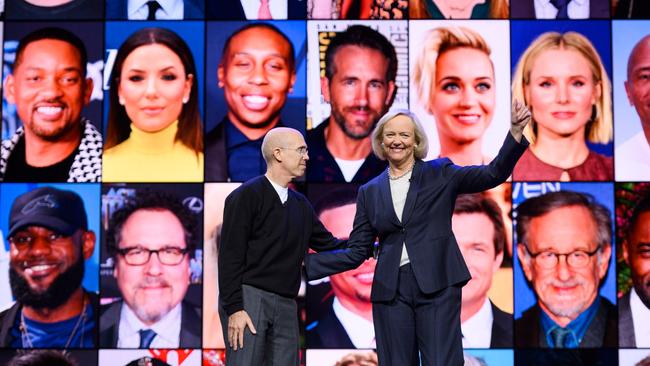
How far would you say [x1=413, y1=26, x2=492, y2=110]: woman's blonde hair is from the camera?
Result: 214 inches

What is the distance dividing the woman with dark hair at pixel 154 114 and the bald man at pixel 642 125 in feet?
8.84

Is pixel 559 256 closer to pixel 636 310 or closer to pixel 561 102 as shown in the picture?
pixel 636 310

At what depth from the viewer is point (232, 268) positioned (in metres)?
3.53

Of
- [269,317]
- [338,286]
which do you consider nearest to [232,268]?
[269,317]

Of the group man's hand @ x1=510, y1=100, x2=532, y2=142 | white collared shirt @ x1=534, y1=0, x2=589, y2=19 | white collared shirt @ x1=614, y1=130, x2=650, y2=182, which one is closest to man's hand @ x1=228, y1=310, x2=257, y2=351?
man's hand @ x1=510, y1=100, x2=532, y2=142

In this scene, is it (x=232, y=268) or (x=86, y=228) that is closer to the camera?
(x=232, y=268)

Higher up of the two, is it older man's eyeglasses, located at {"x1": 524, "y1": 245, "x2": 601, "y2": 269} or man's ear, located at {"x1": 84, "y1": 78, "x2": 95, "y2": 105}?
man's ear, located at {"x1": 84, "y1": 78, "x2": 95, "y2": 105}

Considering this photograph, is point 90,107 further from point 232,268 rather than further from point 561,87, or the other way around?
point 561,87

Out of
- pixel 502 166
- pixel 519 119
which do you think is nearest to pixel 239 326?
pixel 502 166

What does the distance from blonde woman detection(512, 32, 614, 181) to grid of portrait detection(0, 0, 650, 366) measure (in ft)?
0.04

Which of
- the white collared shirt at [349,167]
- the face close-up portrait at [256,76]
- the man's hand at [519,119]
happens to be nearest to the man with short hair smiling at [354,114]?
the white collared shirt at [349,167]

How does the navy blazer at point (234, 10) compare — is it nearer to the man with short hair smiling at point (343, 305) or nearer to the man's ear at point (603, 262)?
the man with short hair smiling at point (343, 305)

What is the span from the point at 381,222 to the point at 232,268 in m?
0.66

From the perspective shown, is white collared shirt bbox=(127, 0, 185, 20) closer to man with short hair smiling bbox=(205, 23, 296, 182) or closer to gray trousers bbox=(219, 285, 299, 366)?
man with short hair smiling bbox=(205, 23, 296, 182)
